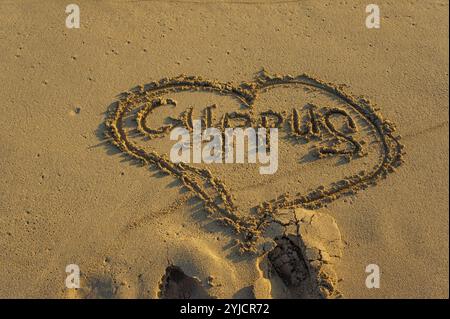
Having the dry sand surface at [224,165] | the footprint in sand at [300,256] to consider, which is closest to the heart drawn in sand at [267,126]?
the dry sand surface at [224,165]

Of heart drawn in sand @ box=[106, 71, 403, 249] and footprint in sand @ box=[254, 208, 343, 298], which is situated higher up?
heart drawn in sand @ box=[106, 71, 403, 249]

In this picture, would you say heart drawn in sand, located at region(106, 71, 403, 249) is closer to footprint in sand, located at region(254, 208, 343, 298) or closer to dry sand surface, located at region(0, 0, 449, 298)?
dry sand surface, located at region(0, 0, 449, 298)

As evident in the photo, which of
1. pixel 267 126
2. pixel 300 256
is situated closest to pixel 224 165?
pixel 267 126

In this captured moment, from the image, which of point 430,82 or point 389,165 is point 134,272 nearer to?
point 389,165

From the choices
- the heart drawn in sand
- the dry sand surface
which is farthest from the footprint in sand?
the heart drawn in sand

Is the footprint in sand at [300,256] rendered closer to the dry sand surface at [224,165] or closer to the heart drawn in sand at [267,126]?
the dry sand surface at [224,165]

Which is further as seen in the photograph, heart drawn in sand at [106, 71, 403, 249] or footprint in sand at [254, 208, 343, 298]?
heart drawn in sand at [106, 71, 403, 249]

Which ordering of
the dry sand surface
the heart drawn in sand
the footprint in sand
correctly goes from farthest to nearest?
the heart drawn in sand, the dry sand surface, the footprint in sand
